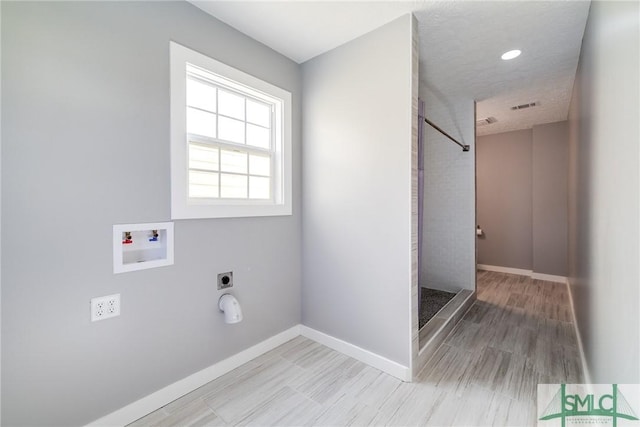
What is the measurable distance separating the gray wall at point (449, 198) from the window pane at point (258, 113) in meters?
1.93

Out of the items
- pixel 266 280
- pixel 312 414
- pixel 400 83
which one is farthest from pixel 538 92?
pixel 312 414

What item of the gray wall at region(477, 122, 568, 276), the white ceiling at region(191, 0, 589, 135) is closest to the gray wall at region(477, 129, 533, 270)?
the gray wall at region(477, 122, 568, 276)

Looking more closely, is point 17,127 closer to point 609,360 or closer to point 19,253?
point 19,253

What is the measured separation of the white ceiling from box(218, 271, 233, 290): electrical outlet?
1.84m

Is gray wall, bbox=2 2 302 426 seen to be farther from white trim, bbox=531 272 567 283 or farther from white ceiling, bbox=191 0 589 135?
white trim, bbox=531 272 567 283

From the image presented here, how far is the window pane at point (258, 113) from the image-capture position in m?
2.26

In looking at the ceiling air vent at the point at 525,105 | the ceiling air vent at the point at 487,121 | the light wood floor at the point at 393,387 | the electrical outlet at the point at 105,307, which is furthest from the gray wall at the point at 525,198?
the electrical outlet at the point at 105,307

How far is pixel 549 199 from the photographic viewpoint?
439cm

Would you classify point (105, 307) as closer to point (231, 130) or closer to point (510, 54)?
point (231, 130)

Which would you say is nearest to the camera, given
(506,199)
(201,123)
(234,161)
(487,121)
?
(201,123)

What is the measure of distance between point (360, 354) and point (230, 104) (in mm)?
2218

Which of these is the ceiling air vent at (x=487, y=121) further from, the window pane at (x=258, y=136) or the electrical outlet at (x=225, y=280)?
the electrical outlet at (x=225, y=280)

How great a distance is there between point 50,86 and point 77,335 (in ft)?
4.06

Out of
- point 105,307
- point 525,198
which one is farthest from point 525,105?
point 105,307
